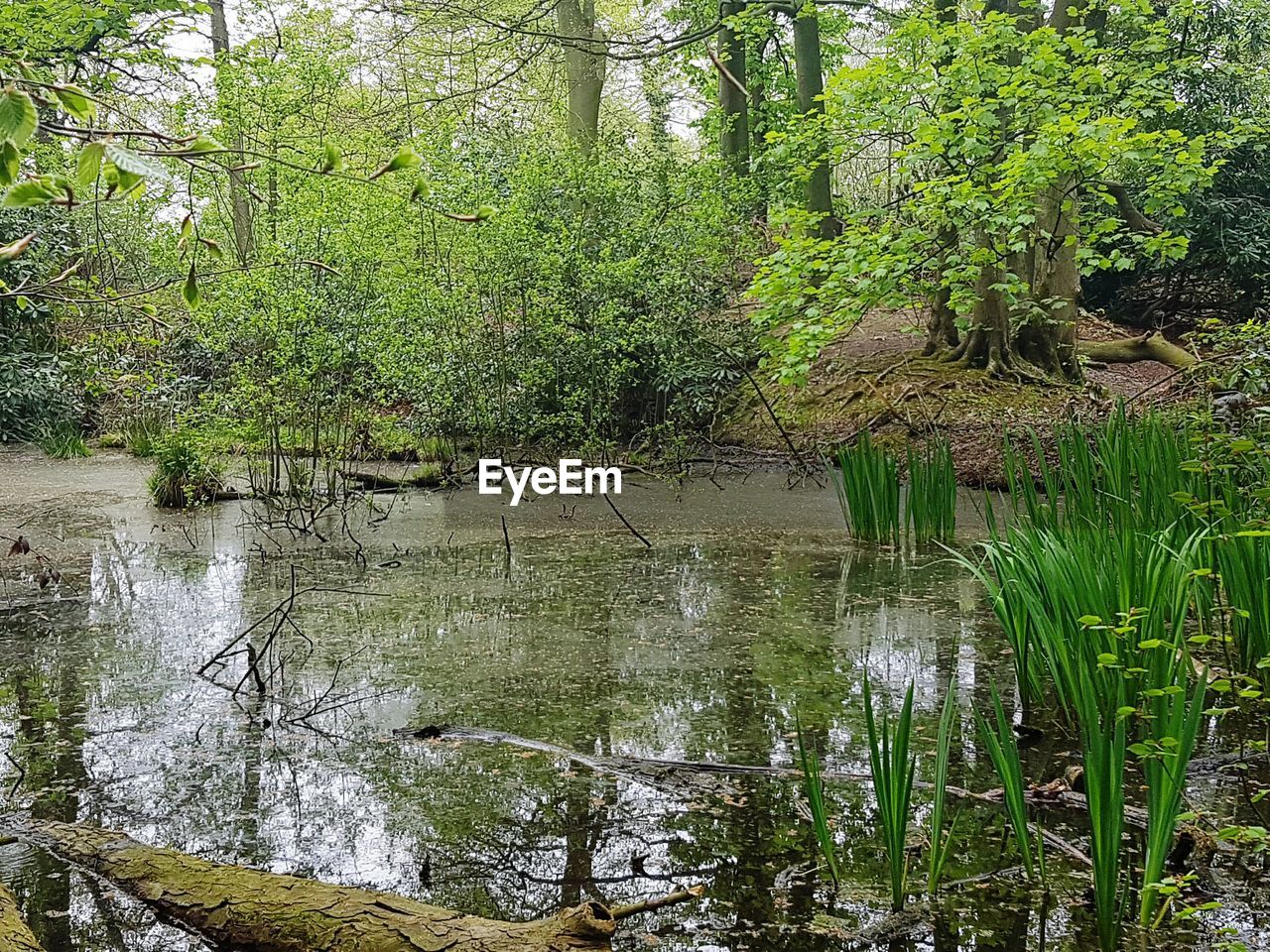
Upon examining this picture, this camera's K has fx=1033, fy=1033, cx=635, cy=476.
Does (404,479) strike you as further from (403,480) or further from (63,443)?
(63,443)

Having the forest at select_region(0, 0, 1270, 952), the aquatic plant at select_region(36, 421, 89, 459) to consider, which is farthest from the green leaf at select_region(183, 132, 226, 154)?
the aquatic plant at select_region(36, 421, 89, 459)

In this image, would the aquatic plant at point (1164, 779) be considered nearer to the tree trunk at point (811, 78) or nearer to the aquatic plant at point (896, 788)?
the aquatic plant at point (896, 788)

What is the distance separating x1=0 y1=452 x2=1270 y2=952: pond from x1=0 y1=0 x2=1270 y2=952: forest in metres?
0.02

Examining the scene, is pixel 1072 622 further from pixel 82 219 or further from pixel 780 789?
pixel 82 219

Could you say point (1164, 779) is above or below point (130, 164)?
below

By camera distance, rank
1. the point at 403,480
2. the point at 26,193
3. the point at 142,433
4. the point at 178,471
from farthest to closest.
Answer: the point at 142,433, the point at 403,480, the point at 178,471, the point at 26,193

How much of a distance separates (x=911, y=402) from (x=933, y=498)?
12.4 ft

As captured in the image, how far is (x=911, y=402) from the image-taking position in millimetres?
8500

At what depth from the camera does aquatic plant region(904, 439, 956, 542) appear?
4.84 metres

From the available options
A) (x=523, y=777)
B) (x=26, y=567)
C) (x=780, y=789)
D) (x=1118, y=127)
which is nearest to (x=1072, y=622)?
(x=780, y=789)

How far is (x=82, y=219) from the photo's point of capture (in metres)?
10.1

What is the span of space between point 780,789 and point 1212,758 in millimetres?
1029

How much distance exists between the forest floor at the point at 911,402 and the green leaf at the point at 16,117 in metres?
6.45

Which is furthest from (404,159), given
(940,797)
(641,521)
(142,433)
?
(142,433)
